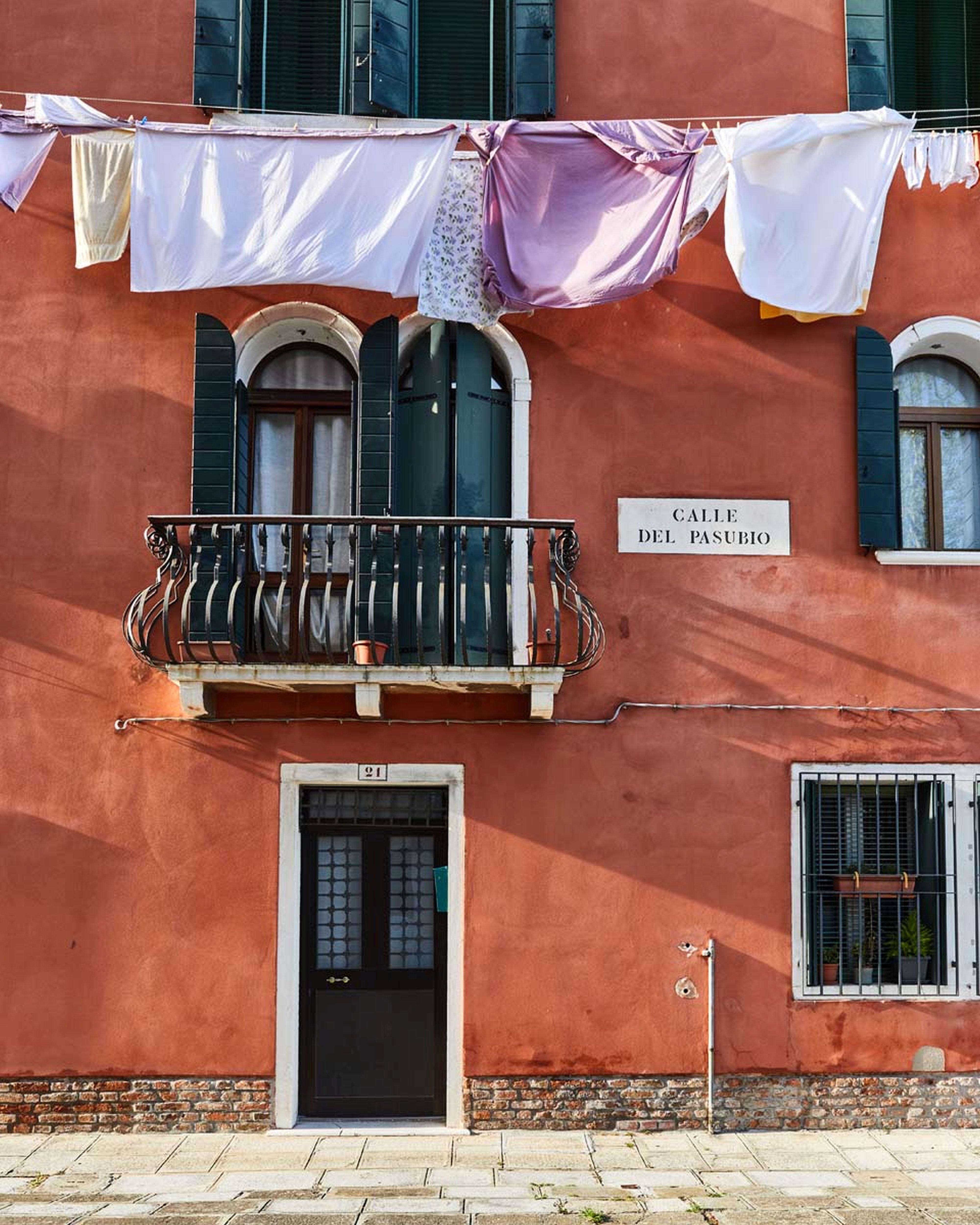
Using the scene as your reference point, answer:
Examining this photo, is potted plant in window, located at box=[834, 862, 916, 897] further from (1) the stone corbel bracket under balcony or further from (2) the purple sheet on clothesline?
(2) the purple sheet on clothesline

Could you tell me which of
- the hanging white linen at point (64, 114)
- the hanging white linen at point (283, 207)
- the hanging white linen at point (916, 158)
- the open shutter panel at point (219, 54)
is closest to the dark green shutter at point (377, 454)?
the hanging white linen at point (283, 207)

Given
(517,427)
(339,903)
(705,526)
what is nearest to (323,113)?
(517,427)

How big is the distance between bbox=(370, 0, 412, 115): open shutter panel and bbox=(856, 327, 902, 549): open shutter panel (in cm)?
346

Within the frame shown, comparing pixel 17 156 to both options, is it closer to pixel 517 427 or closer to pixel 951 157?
pixel 517 427

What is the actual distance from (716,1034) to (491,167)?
5.63 meters

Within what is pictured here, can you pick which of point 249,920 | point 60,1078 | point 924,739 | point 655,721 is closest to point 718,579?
point 655,721

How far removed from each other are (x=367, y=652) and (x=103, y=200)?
3340 millimetres

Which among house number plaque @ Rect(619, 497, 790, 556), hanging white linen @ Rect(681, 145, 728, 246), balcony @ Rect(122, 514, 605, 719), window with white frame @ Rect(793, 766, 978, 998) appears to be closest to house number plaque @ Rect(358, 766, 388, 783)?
balcony @ Rect(122, 514, 605, 719)

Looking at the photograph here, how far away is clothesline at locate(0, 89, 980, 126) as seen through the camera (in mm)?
8680

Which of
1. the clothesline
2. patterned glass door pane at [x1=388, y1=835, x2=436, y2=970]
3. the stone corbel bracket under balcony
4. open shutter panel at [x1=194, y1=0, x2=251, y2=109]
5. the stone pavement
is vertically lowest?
the stone pavement

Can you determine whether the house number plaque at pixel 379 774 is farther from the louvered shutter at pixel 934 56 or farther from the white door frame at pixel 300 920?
the louvered shutter at pixel 934 56

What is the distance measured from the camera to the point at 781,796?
851cm

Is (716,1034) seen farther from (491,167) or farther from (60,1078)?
(491,167)

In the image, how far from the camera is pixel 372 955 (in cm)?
855
